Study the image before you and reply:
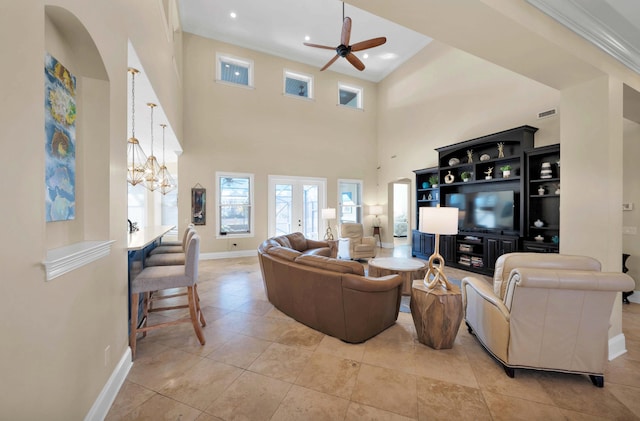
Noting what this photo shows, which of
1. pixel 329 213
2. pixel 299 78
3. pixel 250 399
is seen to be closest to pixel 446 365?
pixel 250 399

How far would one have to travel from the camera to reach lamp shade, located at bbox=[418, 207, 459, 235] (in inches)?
93.0

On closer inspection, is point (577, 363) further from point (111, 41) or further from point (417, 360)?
point (111, 41)

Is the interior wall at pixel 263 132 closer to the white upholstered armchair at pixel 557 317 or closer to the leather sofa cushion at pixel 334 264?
the leather sofa cushion at pixel 334 264

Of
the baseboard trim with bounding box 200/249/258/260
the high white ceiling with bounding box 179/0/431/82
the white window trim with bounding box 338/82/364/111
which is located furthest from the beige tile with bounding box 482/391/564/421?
the white window trim with bounding box 338/82/364/111

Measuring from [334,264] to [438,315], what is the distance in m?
1.06

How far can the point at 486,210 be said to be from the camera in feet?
16.8

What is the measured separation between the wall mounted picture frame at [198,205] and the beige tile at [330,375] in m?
5.39

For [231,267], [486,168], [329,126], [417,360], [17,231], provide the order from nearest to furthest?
[17,231]
[417,360]
[486,168]
[231,267]
[329,126]

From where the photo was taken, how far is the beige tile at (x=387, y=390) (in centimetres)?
170

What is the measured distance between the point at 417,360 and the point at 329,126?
719cm

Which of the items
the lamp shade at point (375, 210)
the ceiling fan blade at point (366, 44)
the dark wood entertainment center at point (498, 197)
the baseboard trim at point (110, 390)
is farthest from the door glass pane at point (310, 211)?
the baseboard trim at point (110, 390)

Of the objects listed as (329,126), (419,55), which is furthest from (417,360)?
(419,55)

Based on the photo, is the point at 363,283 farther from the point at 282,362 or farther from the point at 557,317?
the point at 557,317

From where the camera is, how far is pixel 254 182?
7137 mm
